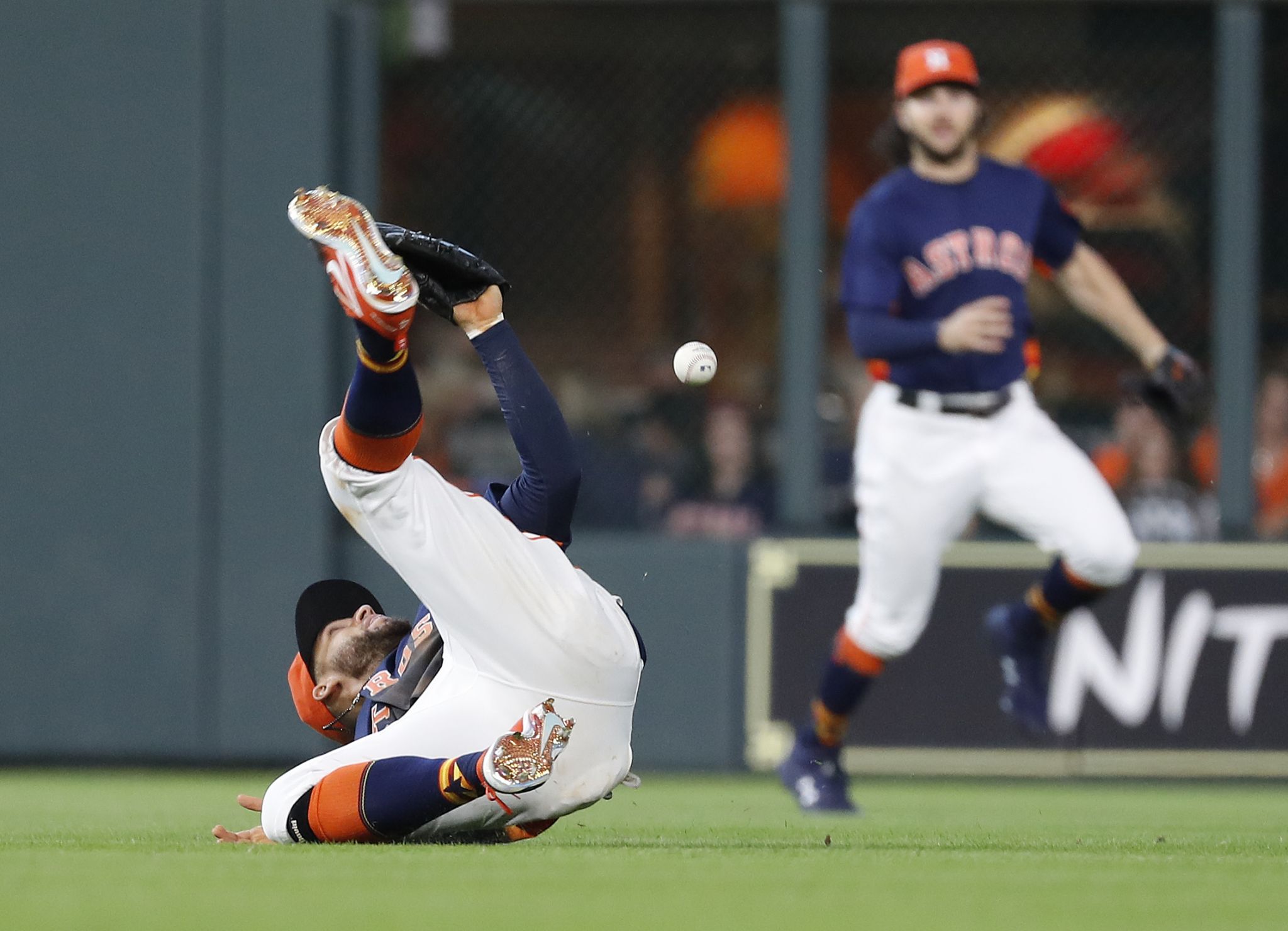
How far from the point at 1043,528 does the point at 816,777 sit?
1.04m

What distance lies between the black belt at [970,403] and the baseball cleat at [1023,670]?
60 centimetres

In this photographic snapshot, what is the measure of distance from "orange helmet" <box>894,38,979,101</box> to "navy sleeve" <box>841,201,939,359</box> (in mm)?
381

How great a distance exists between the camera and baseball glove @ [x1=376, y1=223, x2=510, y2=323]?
14.0 feet

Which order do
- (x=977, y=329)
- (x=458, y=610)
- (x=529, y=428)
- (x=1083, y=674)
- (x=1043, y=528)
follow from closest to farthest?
(x=458, y=610), (x=529, y=428), (x=977, y=329), (x=1043, y=528), (x=1083, y=674)

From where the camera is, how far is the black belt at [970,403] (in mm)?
5887

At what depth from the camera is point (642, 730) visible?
7734mm

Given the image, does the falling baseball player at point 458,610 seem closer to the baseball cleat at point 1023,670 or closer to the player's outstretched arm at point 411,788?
the player's outstretched arm at point 411,788

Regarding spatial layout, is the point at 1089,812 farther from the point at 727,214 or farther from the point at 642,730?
the point at 727,214

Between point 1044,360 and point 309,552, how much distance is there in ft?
10.2

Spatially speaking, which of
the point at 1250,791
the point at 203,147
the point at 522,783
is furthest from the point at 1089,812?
the point at 203,147

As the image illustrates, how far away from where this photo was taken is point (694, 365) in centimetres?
474

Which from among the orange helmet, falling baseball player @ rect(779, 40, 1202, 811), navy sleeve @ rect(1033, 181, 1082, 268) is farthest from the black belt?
the orange helmet

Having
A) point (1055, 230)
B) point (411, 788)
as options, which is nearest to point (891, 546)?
point (1055, 230)

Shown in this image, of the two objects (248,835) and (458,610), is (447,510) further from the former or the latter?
(248,835)
